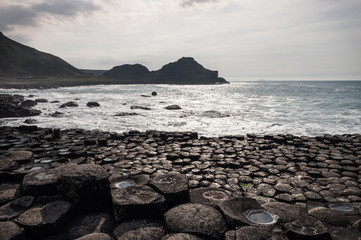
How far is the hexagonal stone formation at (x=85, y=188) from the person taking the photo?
4.03 meters

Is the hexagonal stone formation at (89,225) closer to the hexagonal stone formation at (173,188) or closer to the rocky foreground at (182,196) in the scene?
the rocky foreground at (182,196)

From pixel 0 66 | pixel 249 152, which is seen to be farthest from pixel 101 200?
pixel 0 66

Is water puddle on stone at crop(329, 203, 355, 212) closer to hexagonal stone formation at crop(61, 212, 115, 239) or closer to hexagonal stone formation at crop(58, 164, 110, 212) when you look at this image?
hexagonal stone formation at crop(61, 212, 115, 239)

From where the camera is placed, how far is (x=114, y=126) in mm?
18000

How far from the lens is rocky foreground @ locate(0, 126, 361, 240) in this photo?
3.45m

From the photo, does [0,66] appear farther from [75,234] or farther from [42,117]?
[75,234]

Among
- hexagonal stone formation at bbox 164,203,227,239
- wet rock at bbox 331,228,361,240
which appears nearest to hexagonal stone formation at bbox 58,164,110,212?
hexagonal stone formation at bbox 164,203,227,239

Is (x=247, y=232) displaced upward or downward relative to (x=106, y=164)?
upward

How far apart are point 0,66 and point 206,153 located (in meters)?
153

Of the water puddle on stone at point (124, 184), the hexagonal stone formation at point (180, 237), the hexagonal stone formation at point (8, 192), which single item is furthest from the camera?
the water puddle on stone at point (124, 184)

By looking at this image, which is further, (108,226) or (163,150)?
(163,150)

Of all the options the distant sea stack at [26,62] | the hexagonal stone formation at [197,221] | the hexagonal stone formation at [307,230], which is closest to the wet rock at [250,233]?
the hexagonal stone formation at [197,221]

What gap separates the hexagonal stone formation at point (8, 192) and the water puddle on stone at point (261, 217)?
4.44 meters

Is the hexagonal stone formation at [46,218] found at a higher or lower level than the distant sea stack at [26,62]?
lower
